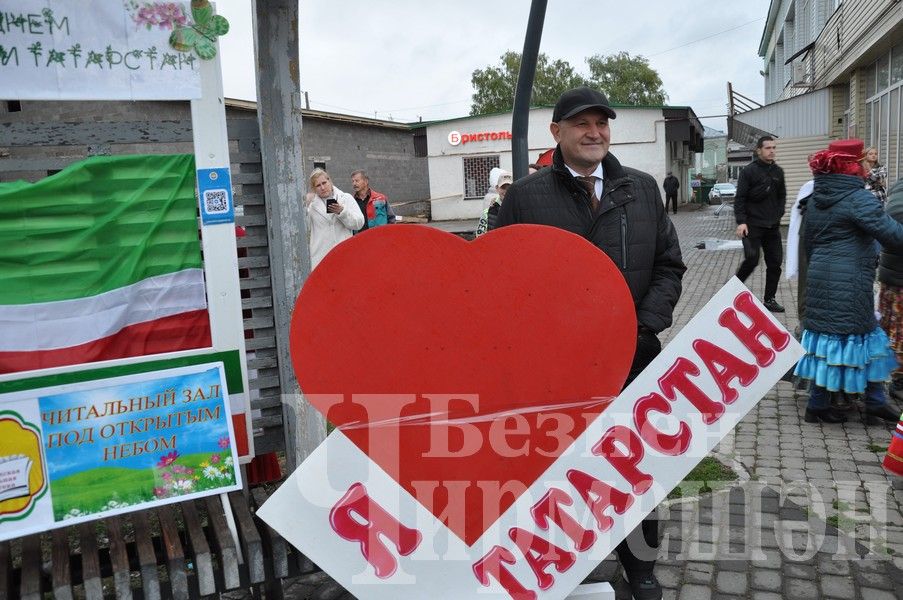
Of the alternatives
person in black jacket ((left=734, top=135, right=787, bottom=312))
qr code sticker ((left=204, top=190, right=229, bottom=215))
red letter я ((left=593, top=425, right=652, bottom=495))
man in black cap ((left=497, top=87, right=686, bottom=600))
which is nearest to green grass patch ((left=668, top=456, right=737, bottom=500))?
man in black cap ((left=497, top=87, right=686, bottom=600))

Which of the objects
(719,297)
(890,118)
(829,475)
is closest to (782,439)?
(829,475)

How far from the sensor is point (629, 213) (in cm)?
273

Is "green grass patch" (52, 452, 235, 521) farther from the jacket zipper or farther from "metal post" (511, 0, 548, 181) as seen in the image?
"metal post" (511, 0, 548, 181)

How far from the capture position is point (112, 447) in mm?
2539

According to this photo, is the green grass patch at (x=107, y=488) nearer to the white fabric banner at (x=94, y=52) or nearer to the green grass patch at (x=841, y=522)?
the white fabric banner at (x=94, y=52)

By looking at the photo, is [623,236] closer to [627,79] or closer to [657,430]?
[657,430]

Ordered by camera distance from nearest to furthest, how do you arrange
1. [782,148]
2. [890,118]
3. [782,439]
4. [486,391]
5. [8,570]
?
1. [486,391]
2. [8,570]
3. [782,439]
4. [890,118]
5. [782,148]

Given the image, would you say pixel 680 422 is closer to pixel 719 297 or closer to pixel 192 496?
pixel 719 297

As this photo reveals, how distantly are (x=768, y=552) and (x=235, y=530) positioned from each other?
7.41ft

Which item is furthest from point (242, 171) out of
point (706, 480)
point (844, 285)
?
point (844, 285)

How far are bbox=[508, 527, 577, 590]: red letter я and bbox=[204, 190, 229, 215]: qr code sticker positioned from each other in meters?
1.56

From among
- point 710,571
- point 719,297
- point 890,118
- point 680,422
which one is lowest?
point 710,571

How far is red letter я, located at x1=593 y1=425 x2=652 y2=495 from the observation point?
83.0 inches

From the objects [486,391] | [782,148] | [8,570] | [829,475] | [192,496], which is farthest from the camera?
[782,148]
